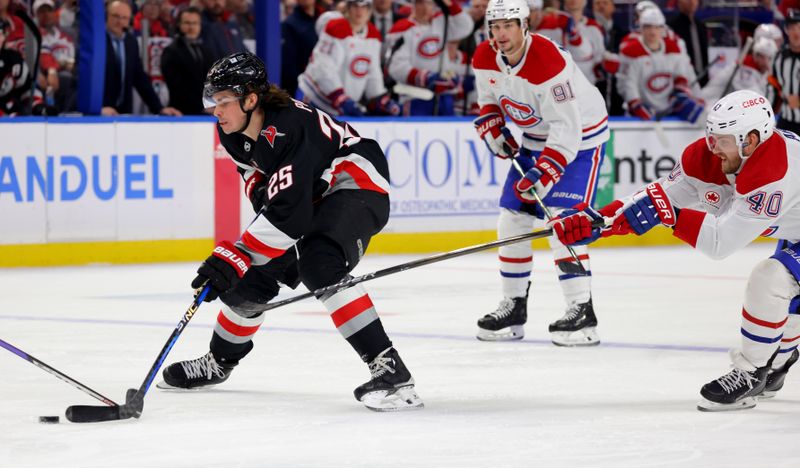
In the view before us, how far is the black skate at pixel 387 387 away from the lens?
4395 mm

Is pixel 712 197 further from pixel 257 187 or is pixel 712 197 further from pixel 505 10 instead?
pixel 505 10

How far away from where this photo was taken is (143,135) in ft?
30.4

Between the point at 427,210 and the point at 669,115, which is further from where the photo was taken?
the point at 669,115

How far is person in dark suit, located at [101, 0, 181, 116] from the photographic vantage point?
31.0 feet

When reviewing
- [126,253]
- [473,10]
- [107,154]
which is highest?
[473,10]

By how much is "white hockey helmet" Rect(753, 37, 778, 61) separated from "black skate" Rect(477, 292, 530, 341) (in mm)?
6144

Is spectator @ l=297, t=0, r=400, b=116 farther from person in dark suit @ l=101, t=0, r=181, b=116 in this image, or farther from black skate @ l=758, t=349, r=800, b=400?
black skate @ l=758, t=349, r=800, b=400

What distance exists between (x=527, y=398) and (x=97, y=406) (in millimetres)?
1357

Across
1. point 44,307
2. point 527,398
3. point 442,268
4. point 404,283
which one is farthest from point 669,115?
point 527,398

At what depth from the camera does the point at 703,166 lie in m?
4.60

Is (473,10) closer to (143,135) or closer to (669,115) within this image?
(669,115)

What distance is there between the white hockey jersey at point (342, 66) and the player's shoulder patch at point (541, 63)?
13.1 ft

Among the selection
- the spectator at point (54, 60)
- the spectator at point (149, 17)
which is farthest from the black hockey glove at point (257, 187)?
the spectator at point (149, 17)

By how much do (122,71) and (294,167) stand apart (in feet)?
18.3
